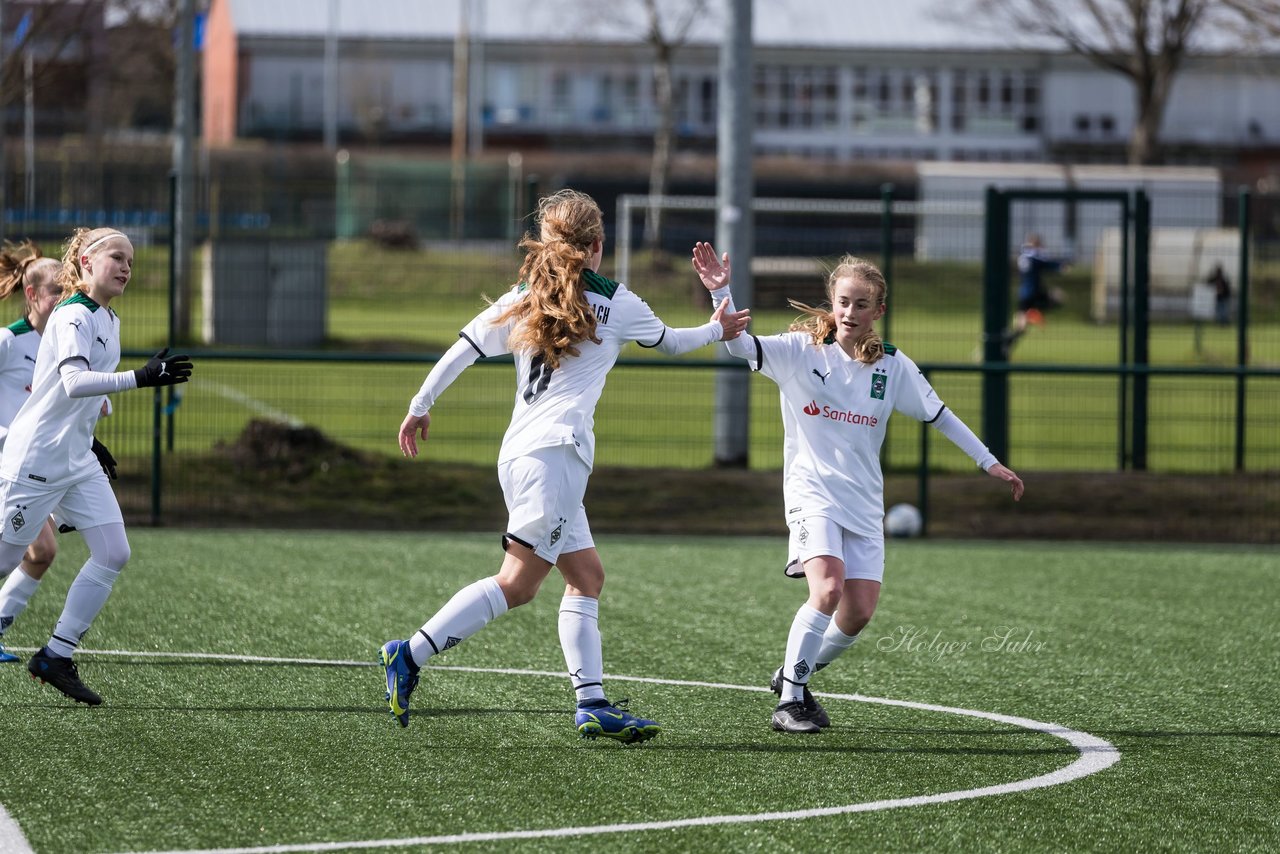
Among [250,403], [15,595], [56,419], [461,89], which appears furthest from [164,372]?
[461,89]

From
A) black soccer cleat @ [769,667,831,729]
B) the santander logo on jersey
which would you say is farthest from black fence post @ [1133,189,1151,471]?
black soccer cleat @ [769,667,831,729]

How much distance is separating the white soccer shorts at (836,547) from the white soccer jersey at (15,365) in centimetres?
345

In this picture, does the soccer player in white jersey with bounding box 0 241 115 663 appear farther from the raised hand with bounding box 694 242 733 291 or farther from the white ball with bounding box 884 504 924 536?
the white ball with bounding box 884 504 924 536

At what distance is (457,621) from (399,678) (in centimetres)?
28

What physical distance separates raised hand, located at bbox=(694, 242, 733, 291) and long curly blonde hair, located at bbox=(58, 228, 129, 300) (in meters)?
2.16

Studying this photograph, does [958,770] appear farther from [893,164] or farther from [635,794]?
[893,164]

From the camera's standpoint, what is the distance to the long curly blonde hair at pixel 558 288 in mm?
5766

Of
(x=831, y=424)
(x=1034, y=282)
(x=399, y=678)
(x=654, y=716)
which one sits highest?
(x=1034, y=282)

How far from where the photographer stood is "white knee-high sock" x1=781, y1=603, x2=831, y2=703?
6.14 metres

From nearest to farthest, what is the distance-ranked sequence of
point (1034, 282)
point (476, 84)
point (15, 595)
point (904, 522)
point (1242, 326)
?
point (15, 595) < point (904, 522) < point (1242, 326) < point (1034, 282) < point (476, 84)

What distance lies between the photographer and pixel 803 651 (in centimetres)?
614

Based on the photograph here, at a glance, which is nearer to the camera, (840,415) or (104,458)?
→ (840,415)

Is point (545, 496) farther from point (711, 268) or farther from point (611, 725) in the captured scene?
point (711, 268)

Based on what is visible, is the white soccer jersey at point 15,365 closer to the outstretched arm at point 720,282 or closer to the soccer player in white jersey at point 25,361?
the soccer player in white jersey at point 25,361
